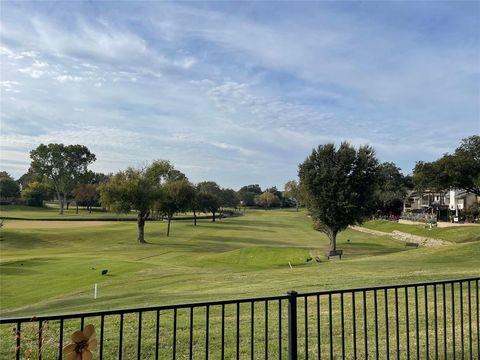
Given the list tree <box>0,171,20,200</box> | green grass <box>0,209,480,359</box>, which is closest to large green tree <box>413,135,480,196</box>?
green grass <box>0,209,480,359</box>

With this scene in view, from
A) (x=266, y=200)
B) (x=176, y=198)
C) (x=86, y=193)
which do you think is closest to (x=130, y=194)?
(x=176, y=198)

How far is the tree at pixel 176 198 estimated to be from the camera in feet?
220

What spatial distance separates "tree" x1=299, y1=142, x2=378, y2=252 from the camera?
42.3 m

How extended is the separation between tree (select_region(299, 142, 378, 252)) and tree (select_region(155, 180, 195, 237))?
27617 millimetres

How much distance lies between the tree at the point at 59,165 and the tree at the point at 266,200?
268ft

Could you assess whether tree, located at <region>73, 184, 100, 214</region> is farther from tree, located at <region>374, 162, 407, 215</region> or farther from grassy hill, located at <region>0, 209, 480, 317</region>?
tree, located at <region>374, 162, 407, 215</region>

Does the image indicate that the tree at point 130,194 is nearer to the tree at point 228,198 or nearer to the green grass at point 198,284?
the green grass at point 198,284

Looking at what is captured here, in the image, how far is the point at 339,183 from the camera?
139ft

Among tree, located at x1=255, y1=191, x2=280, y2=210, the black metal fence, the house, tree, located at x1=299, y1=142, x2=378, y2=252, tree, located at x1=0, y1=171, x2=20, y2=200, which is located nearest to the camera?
the black metal fence

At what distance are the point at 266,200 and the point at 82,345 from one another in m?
183

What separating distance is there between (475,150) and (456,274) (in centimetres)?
4981

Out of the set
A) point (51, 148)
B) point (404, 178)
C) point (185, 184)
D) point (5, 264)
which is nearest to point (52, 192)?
point (51, 148)

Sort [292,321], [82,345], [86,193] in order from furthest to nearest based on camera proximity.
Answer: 1. [86,193]
2. [292,321]
3. [82,345]

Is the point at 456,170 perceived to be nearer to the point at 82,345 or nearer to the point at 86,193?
the point at 82,345
